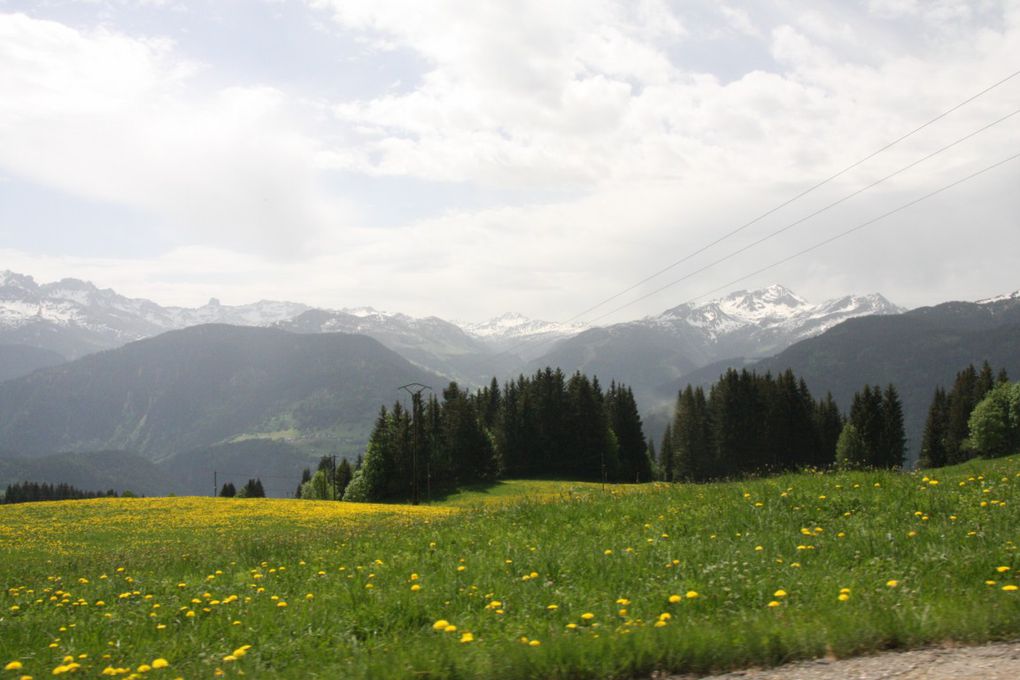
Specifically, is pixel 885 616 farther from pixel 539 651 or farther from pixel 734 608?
pixel 539 651

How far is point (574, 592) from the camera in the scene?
929 centimetres

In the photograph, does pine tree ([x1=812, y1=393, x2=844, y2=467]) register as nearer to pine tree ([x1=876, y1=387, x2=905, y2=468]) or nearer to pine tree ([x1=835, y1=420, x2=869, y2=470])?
pine tree ([x1=835, y1=420, x2=869, y2=470])

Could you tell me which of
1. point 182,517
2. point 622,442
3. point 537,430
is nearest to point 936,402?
point 622,442

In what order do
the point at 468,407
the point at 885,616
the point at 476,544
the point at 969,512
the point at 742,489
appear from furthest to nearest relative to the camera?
the point at 468,407
the point at 742,489
the point at 476,544
the point at 969,512
the point at 885,616

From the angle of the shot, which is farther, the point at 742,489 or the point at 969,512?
the point at 742,489

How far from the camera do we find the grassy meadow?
272 inches

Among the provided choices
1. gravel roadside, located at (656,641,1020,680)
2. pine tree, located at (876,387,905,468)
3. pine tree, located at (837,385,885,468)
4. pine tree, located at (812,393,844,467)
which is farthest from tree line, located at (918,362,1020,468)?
gravel roadside, located at (656,641,1020,680)

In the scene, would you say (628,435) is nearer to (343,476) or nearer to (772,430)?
(772,430)

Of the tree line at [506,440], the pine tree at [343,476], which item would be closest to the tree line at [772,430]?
the tree line at [506,440]

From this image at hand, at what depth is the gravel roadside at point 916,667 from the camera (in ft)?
19.7

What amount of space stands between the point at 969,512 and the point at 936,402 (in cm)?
11584

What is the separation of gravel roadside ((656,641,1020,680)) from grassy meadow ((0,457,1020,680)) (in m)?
0.19

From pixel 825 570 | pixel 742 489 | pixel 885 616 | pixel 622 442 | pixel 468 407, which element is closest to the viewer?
pixel 885 616

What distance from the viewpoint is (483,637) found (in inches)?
299
